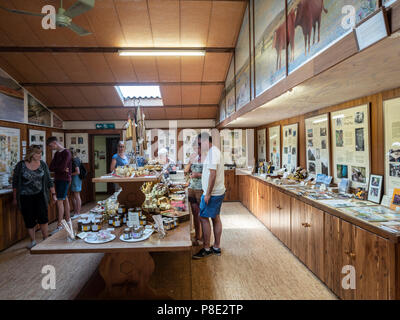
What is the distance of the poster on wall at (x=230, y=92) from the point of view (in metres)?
5.36

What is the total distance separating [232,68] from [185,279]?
4.35 m

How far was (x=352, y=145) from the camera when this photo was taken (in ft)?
9.98

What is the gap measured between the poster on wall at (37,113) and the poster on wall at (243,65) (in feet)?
15.9

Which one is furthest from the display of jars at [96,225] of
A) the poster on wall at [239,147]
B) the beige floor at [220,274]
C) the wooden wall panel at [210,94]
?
the poster on wall at [239,147]

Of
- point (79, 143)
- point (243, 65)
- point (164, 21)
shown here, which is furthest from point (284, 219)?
point (79, 143)

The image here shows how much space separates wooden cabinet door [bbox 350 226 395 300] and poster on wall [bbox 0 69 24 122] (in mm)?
5974

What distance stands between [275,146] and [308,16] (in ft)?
11.6

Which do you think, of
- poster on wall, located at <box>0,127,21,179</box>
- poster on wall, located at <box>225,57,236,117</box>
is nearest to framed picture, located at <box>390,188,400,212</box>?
poster on wall, located at <box>225,57,236,117</box>

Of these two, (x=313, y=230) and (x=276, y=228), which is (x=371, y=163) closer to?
(x=313, y=230)

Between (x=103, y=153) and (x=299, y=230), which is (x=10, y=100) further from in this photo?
(x=299, y=230)

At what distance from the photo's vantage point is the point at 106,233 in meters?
2.29

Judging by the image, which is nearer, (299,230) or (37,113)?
(299,230)

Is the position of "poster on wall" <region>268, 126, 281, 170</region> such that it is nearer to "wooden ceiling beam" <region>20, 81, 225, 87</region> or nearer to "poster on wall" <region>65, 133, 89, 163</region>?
"wooden ceiling beam" <region>20, 81, 225, 87</region>
